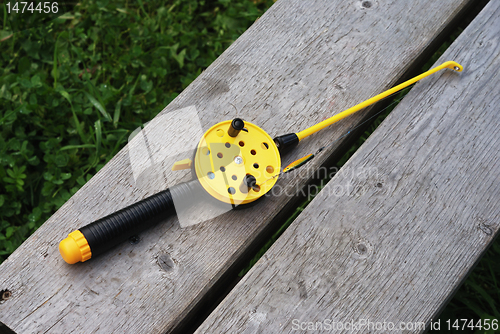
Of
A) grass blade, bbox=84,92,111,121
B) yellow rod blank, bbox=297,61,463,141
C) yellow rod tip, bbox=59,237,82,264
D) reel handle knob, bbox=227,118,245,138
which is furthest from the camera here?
grass blade, bbox=84,92,111,121

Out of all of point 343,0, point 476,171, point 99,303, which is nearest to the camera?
point 99,303

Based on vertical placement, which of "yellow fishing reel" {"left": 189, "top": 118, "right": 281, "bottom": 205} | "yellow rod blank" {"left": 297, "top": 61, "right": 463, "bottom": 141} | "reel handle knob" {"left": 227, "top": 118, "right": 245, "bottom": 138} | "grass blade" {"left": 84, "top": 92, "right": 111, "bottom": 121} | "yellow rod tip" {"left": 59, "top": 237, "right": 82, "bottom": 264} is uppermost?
"yellow rod blank" {"left": 297, "top": 61, "right": 463, "bottom": 141}

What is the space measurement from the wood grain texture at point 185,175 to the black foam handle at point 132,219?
0.05 metres

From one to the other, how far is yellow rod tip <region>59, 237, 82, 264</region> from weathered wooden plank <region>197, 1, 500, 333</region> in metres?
0.42

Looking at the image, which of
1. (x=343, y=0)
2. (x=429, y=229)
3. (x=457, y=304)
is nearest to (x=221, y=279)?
(x=429, y=229)

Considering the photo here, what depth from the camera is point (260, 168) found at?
137 cm

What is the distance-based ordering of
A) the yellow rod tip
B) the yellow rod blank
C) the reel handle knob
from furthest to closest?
the yellow rod blank, the reel handle knob, the yellow rod tip

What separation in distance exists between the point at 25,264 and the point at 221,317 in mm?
612

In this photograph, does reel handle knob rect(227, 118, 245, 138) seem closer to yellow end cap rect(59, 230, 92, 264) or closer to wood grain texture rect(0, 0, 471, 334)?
wood grain texture rect(0, 0, 471, 334)

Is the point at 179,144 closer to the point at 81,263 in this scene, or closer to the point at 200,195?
the point at 200,195

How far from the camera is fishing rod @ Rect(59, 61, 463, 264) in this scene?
123 cm

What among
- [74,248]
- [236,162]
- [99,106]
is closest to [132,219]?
[74,248]

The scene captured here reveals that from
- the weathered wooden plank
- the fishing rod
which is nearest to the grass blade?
the fishing rod

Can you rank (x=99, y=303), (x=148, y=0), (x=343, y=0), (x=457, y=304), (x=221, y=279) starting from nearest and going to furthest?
(x=99, y=303) → (x=221, y=279) → (x=343, y=0) → (x=457, y=304) → (x=148, y=0)
